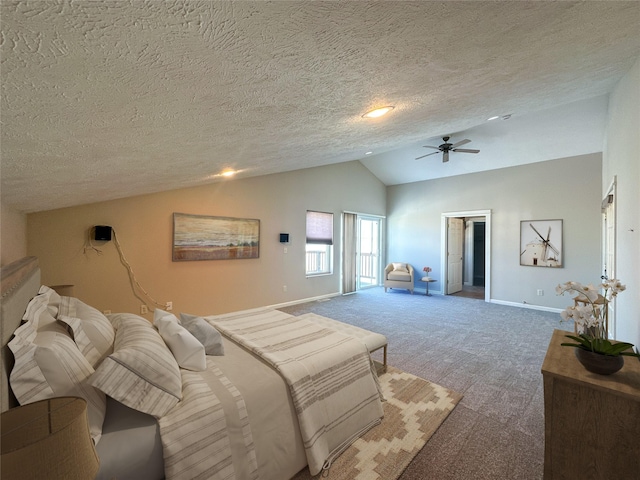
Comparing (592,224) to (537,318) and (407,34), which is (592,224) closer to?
(537,318)

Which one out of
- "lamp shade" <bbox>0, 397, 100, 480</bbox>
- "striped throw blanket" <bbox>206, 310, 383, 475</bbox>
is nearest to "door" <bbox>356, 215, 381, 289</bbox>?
"striped throw blanket" <bbox>206, 310, 383, 475</bbox>

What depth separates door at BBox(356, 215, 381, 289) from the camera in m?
7.78

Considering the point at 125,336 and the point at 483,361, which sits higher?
the point at 125,336

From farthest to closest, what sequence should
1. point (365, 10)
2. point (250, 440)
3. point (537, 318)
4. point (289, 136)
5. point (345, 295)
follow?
point (345, 295) < point (537, 318) < point (289, 136) < point (250, 440) < point (365, 10)

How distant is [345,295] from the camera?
6.45 metres

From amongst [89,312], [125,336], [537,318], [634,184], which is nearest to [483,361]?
[634,184]

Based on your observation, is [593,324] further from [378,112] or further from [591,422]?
[378,112]

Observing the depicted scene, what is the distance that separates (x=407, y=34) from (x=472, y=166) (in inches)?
236

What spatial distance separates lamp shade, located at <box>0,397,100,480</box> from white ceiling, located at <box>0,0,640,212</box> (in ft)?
2.62

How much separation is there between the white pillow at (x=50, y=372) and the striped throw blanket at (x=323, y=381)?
88 cm

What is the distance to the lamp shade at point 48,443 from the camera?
59cm

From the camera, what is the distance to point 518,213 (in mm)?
5590

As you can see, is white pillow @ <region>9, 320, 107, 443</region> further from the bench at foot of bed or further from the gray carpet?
the bench at foot of bed

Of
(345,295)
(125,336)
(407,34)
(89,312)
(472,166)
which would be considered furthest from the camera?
A: (345,295)
